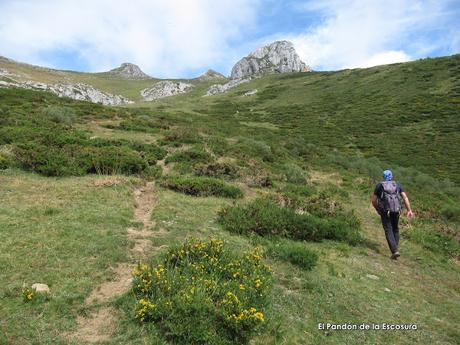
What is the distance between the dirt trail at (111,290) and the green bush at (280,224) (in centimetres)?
235

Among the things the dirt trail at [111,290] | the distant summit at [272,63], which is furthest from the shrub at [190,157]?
the distant summit at [272,63]

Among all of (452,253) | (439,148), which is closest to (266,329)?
(452,253)

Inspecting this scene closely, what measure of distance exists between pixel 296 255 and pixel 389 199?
3.77m

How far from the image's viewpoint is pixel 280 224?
11336mm

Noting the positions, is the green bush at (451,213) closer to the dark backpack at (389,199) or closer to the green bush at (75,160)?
the dark backpack at (389,199)

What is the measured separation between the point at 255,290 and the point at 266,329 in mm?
660

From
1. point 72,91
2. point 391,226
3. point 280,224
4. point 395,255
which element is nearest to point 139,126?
point 280,224

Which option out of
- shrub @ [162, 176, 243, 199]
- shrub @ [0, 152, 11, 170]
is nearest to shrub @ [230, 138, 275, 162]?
shrub @ [162, 176, 243, 199]

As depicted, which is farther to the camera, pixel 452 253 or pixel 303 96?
pixel 303 96

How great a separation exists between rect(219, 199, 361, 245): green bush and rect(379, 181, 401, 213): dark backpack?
140 centimetres

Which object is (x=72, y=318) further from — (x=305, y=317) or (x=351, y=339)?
(x=351, y=339)

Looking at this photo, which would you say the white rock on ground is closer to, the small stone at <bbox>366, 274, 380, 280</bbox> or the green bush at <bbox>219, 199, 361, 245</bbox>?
the green bush at <bbox>219, 199, 361, 245</bbox>

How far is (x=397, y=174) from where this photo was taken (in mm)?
33406

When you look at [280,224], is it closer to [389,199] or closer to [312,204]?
[389,199]
